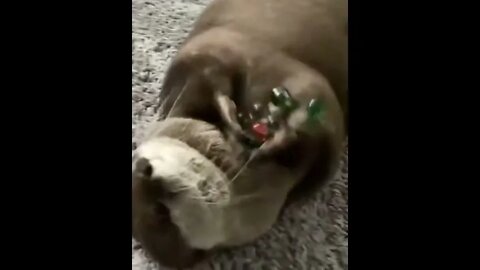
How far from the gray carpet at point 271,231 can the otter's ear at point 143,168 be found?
0.14m

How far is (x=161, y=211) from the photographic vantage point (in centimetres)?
75

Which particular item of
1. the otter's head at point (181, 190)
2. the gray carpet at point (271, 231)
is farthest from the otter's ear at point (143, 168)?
the gray carpet at point (271, 231)

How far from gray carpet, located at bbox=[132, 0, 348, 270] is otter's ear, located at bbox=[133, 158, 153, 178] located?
142 millimetres

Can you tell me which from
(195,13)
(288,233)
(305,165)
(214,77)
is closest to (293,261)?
(288,233)

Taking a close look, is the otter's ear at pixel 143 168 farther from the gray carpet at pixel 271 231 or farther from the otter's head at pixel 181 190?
the gray carpet at pixel 271 231

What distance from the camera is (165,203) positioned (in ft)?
2.43

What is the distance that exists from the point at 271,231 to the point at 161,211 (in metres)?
0.20

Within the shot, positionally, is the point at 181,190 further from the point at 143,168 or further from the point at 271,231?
the point at 271,231

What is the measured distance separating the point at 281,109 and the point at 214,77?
8 centimetres

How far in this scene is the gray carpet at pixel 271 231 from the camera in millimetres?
889

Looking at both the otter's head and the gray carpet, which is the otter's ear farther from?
the gray carpet

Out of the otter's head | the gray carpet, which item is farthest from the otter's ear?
the gray carpet

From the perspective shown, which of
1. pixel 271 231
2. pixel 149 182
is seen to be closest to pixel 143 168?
pixel 149 182

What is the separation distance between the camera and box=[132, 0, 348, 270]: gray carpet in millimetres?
889
